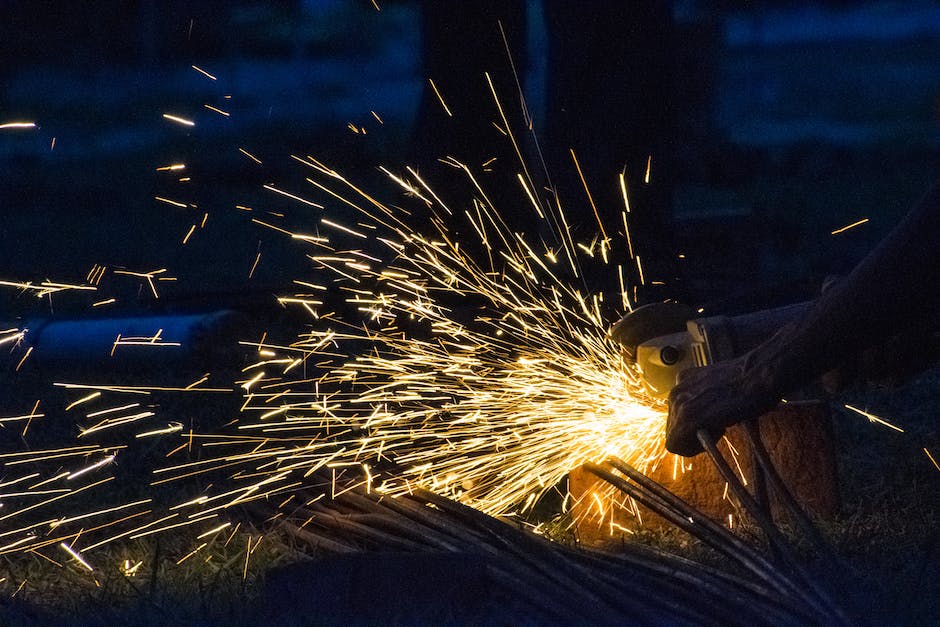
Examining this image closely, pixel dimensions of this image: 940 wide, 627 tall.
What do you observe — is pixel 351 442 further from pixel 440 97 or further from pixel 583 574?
pixel 440 97

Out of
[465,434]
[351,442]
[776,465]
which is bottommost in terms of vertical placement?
[776,465]

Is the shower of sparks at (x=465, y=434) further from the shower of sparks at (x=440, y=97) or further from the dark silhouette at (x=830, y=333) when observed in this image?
the shower of sparks at (x=440, y=97)

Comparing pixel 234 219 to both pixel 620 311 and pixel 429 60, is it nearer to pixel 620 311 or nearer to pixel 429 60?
pixel 429 60

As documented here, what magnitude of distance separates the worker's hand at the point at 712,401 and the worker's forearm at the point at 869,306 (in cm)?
6

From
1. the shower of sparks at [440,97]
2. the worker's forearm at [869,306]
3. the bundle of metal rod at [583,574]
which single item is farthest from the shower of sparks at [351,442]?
the shower of sparks at [440,97]

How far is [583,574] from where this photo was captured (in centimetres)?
259

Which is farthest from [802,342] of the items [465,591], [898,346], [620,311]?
[620,311]

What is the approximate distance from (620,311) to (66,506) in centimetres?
282

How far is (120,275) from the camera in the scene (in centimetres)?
883

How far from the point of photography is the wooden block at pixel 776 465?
11.3 ft

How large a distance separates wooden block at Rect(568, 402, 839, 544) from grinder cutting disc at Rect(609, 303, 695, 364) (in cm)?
38

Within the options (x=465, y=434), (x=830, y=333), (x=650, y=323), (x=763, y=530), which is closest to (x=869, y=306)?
(x=830, y=333)

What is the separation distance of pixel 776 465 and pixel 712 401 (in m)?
0.97

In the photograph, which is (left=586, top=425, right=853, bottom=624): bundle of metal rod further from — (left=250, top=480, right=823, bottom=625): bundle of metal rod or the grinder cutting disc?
the grinder cutting disc
